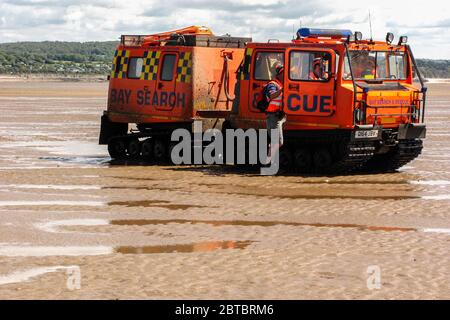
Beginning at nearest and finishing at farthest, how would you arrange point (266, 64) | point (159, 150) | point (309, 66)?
point (309, 66), point (266, 64), point (159, 150)

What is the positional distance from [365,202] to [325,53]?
11.2 feet

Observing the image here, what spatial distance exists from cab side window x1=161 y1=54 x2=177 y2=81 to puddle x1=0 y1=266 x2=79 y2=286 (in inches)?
376

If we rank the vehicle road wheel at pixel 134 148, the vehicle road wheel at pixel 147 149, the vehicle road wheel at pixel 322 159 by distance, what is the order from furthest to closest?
the vehicle road wheel at pixel 134 148 < the vehicle road wheel at pixel 147 149 < the vehicle road wheel at pixel 322 159

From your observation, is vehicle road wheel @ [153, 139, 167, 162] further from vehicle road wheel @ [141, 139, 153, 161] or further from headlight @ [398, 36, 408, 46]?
headlight @ [398, 36, 408, 46]

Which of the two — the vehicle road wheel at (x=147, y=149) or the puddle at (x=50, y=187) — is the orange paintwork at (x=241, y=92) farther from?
the puddle at (x=50, y=187)

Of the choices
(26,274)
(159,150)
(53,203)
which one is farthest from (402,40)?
(26,274)

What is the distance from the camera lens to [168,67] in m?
18.9

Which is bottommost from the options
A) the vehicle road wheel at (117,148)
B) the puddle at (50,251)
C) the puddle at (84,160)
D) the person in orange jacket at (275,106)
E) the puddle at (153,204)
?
the puddle at (50,251)

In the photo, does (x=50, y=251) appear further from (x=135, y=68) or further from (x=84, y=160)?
(x=135, y=68)

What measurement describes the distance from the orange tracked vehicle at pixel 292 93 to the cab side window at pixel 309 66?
0.02 metres

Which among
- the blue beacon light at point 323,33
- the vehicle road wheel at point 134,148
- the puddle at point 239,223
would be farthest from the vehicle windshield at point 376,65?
the vehicle road wheel at point 134,148

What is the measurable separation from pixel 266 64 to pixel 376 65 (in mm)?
1915

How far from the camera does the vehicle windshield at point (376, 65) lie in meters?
16.9

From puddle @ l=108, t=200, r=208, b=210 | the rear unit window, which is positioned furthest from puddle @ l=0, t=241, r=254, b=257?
the rear unit window
